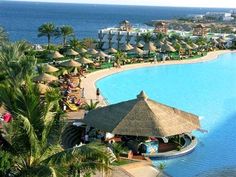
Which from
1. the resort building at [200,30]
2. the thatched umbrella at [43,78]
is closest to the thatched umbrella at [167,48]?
the thatched umbrella at [43,78]

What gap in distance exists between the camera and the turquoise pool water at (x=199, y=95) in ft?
53.1

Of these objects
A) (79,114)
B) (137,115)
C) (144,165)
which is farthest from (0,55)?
(144,165)

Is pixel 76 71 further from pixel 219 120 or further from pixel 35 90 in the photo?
pixel 35 90

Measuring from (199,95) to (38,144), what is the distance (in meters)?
19.9

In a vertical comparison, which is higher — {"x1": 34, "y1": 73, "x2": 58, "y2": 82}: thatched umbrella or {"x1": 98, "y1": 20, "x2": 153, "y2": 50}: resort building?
{"x1": 34, "y1": 73, "x2": 58, "y2": 82}: thatched umbrella

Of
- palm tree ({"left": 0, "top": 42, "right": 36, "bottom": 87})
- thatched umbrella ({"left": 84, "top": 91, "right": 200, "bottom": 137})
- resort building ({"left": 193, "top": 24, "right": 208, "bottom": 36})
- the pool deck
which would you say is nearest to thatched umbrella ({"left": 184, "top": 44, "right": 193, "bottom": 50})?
the pool deck

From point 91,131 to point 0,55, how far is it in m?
5.68

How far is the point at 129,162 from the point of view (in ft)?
50.2

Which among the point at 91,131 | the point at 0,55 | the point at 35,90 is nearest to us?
the point at 35,90

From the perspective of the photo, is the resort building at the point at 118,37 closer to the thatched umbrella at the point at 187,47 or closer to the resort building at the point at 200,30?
the resort building at the point at 200,30

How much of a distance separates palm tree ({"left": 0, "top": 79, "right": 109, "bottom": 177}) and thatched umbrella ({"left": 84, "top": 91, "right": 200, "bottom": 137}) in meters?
6.43

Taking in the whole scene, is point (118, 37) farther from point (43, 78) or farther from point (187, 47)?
point (43, 78)

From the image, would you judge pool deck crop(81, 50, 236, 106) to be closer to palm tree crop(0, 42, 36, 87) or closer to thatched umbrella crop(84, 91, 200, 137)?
palm tree crop(0, 42, 36, 87)

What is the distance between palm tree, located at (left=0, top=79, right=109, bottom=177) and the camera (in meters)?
8.76
